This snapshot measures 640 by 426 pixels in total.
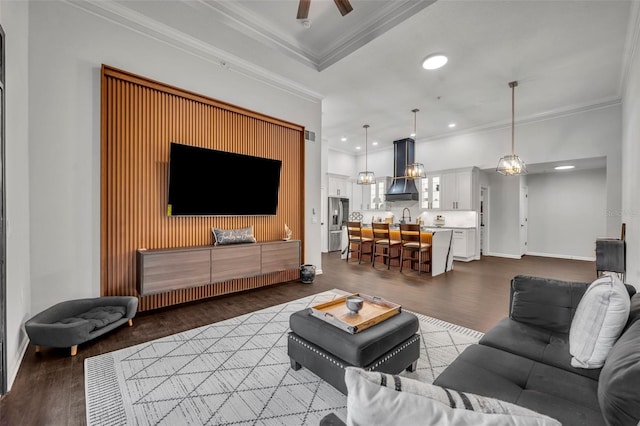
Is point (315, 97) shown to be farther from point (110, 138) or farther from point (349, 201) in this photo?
point (349, 201)

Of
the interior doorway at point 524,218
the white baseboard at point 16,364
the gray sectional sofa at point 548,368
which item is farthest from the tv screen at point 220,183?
the interior doorway at point 524,218

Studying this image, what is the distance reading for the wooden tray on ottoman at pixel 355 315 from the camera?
191 centimetres

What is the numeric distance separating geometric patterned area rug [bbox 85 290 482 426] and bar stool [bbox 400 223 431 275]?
272 cm

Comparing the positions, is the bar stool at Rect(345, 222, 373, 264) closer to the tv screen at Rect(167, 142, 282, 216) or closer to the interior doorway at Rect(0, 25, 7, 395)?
the tv screen at Rect(167, 142, 282, 216)

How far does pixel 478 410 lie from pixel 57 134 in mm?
3932

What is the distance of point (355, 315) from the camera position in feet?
6.83

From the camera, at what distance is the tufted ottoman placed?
175cm

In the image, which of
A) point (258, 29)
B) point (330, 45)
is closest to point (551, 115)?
point (330, 45)

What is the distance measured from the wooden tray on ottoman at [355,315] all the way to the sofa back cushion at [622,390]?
1.15 meters

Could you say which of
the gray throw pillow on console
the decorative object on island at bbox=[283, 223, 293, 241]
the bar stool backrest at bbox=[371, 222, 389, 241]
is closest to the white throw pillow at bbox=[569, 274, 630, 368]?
the gray throw pillow on console

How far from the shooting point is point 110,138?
10.3 ft

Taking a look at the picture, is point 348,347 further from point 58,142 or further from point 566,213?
point 566,213

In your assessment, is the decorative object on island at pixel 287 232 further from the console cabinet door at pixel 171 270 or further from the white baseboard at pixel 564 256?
the white baseboard at pixel 564 256

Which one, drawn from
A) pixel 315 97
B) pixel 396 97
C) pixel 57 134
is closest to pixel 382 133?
pixel 396 97
